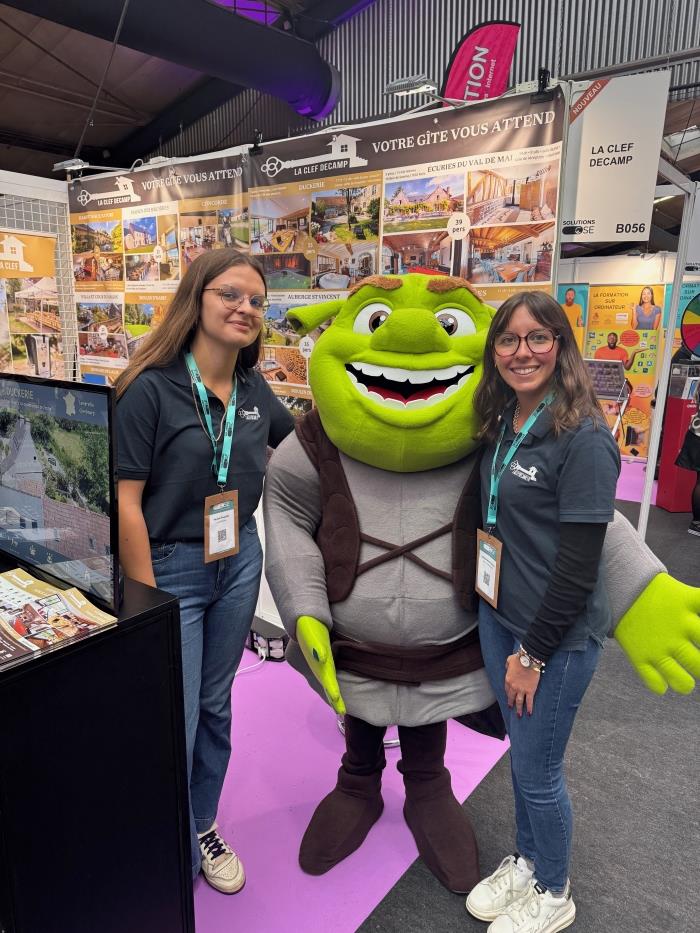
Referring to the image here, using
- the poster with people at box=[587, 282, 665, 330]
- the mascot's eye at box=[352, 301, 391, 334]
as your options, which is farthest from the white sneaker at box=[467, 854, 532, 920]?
the poster with people at box=[587, 282, 665, 330]

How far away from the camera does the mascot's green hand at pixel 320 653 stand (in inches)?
58.7

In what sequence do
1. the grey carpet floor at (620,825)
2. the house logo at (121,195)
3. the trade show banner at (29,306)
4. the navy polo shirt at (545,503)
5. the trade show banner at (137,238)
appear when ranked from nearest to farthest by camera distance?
the navy polo shirt at (545,503) < the grey carpet floor at (620,825) < the trade show banner at (137,238) < the house logo at (121,195) < the trade show banner at (29,306)

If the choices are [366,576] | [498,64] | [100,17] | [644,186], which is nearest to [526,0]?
[498,64]

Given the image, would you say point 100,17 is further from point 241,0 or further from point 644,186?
point 644,186

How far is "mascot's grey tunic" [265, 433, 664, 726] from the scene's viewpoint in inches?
61.7

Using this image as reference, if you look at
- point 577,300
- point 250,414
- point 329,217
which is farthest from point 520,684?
point 577,300

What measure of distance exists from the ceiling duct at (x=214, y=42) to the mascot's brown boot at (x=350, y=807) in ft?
12.6

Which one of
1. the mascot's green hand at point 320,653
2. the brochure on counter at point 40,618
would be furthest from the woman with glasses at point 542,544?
the brochure on counter at point 40,618

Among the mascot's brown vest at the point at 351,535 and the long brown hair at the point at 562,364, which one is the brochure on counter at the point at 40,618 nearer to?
the mascot's brown vest at the point at 351,535

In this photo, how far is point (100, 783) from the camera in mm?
1070

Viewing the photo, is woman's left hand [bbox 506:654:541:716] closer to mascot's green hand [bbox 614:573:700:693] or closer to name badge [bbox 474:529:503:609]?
name badge [bbox 474:529:503:609]

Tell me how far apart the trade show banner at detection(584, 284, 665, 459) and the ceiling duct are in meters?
3.36

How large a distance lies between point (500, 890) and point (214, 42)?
15.6 feet

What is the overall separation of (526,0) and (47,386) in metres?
5.26
